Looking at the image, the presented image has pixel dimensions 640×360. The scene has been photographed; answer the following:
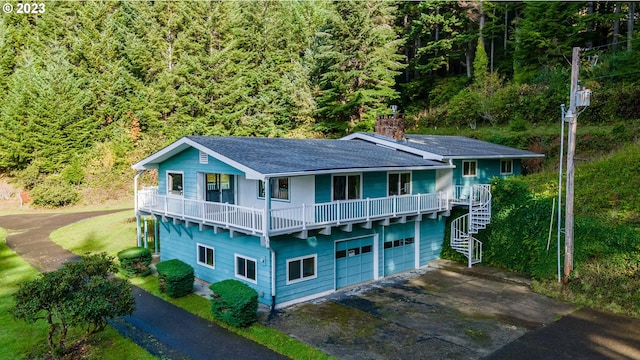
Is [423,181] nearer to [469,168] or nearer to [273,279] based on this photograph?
[469,168]

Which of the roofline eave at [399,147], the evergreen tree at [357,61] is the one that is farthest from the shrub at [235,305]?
the evergreen tree at [357,61]

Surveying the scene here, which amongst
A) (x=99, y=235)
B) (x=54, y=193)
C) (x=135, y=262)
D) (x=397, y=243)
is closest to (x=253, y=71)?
(x=54, y=193)

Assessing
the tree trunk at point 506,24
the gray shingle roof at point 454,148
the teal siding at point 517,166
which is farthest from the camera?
the tree trunk at point 506,24

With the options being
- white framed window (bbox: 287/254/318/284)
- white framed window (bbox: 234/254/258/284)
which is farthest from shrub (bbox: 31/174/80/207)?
white framed window (bbox: 287/254/318/284)

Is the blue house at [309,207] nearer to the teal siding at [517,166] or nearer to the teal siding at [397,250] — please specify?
the teal siding at [397,250]

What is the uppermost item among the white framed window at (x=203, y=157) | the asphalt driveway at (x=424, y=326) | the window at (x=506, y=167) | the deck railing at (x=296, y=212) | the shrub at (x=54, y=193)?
the white framed window at (x=203, y=157)
